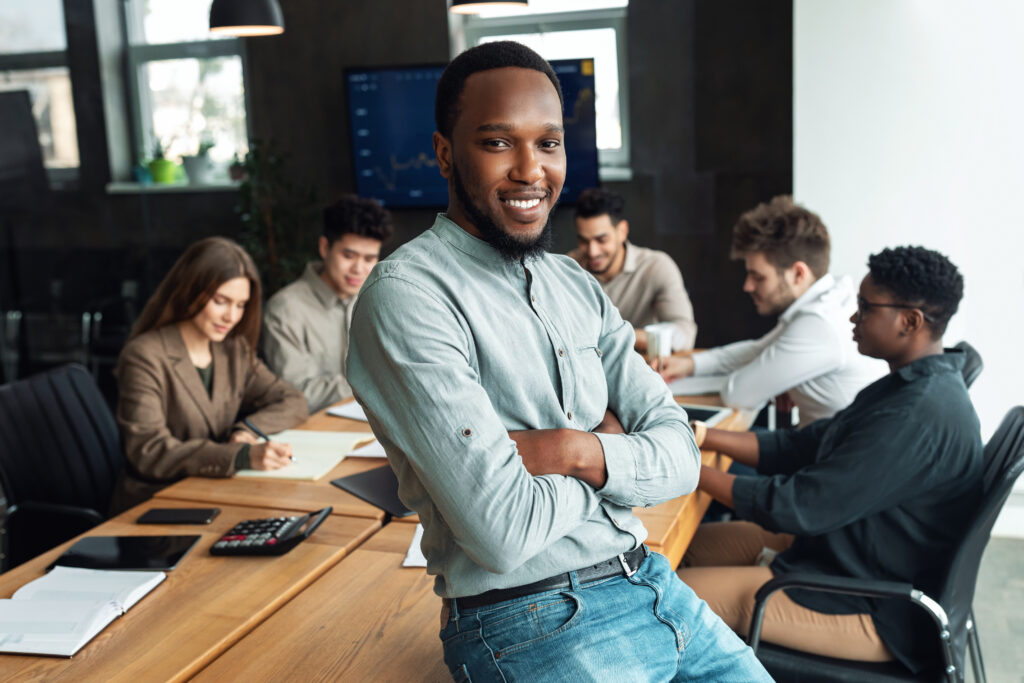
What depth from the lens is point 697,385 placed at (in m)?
3.06

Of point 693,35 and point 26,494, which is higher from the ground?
point 693,35

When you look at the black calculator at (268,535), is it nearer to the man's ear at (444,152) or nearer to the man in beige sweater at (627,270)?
the man's ear at (444,152)

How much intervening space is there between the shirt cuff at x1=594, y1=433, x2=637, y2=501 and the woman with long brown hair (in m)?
1.26

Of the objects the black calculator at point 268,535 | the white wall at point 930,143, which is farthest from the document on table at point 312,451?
the white wall at point 930,143

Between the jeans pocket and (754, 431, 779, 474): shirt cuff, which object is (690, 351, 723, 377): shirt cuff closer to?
(754, 431, 779, 474): shirt cuff

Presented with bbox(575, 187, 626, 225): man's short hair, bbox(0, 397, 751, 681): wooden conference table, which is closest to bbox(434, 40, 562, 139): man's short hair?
bbox(0, 397, 751, 681): wooden conference table

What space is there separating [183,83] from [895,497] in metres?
5.04

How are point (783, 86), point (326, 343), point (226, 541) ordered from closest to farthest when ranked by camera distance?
point (226, 541) → point (326, 343) → point (783, 86)

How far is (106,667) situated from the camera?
1.31 meters

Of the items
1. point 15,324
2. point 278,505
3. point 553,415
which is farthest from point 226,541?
point 15,324

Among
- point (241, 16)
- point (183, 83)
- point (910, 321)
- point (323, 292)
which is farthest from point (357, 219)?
point (183, 83)

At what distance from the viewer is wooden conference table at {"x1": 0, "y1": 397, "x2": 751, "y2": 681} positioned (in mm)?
1312

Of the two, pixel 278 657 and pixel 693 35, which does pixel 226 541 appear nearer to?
pixel 278 657

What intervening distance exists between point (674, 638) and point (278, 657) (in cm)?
60
